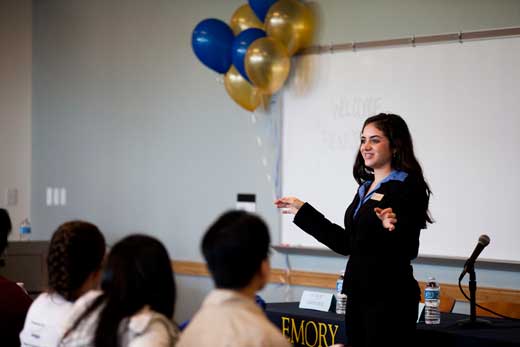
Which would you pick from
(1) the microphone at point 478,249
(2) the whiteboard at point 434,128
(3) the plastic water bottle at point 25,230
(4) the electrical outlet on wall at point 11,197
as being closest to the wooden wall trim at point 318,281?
(2) the whiteboard at point 434,128

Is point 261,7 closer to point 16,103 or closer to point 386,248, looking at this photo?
point 386,248

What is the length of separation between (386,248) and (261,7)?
100 inches

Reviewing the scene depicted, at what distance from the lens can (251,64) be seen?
4695 mm

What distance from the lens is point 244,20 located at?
201 inches

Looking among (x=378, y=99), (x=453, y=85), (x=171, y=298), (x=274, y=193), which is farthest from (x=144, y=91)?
(x=171, y=298)

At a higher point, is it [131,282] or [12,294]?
[131,282]

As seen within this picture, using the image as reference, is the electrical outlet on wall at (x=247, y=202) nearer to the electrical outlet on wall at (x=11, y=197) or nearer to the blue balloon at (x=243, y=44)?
the blue balloon at (x=243, y=44)

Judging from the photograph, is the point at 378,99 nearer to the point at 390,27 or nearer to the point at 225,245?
the point at 390,27

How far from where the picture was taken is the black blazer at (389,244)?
280 cm

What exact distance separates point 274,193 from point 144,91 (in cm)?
152

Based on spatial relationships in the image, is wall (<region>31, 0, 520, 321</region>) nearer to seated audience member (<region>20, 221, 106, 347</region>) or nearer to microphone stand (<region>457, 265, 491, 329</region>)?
microphone stand (<region>457, 265, 491, 329</region>)

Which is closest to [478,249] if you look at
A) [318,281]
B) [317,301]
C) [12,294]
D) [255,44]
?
[317,301]

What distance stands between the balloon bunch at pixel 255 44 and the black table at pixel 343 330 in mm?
1564

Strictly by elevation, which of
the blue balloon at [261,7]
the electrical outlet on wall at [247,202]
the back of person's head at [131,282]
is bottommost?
the electrical outlet on wall at [247,202]
